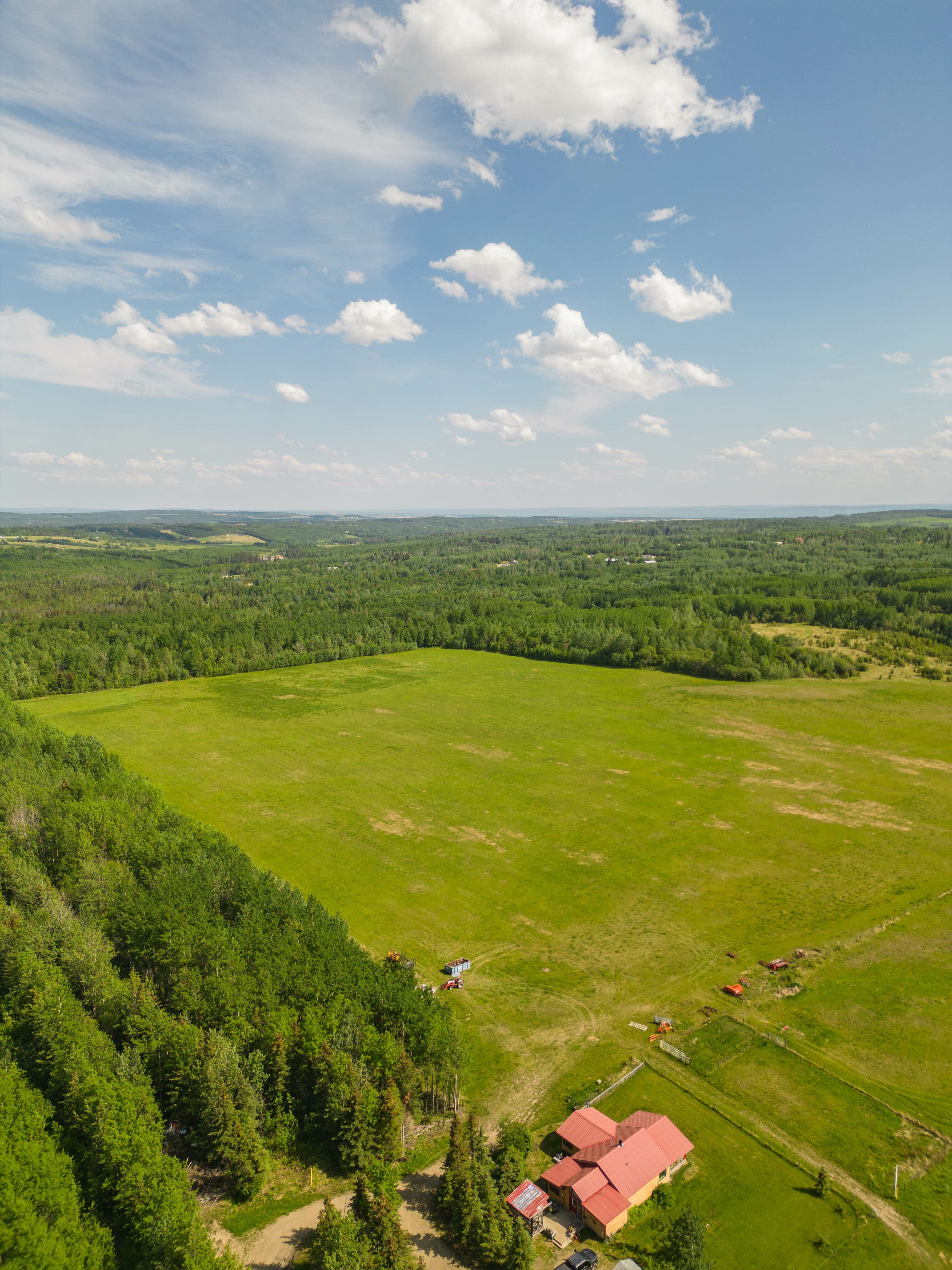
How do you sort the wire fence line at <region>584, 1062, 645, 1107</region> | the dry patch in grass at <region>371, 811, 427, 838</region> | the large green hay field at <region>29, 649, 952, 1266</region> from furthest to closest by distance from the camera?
the dry patch in grass at <region>371, 811, 427, 838</region>, the large green hay field at <region>29, 649, 952, 1266</region>, the wire fence line at <region>584, 1062, 645, 1107</region>

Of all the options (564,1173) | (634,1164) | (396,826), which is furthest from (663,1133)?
(396,826)

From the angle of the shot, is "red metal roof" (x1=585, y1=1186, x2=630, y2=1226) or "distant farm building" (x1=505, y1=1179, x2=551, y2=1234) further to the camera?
"distant farm building" (x1=505, y1=1179, x2=551, y2=1234)

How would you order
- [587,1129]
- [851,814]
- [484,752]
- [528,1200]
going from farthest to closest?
[484,752] < [851,814] < [587,1129] < [528,1200]

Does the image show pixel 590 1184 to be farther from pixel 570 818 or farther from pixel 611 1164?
pixel 570 818

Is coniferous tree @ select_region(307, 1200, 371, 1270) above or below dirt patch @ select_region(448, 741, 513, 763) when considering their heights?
above

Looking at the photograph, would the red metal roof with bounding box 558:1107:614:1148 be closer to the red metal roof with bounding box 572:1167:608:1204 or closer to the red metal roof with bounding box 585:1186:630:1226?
the red metal roof with bounding box 572:1167:608:1204

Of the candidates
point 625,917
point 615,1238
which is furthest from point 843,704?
point 615,1238

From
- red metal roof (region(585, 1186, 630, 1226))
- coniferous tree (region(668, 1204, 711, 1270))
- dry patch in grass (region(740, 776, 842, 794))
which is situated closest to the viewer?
coniferous tree (region(668, 1204, 711, 1270))

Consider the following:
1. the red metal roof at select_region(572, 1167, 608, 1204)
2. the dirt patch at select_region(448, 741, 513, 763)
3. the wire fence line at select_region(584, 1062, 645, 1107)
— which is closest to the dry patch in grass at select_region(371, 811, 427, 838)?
the dirt patch at select_region(448, 741, 513, 763)
